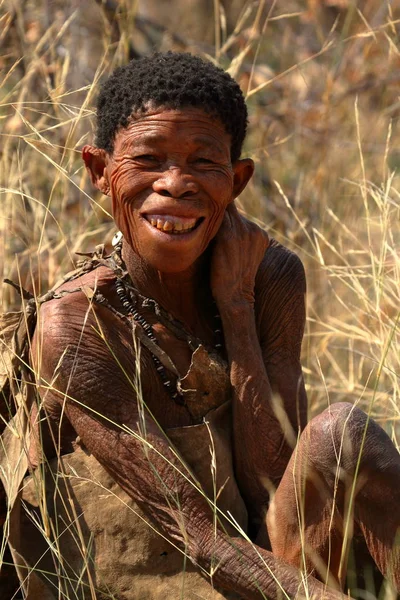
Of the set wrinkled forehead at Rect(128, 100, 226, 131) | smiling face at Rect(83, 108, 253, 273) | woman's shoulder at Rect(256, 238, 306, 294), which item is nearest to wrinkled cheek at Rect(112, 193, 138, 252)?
smiling face at Rect(83, 108, 253, 273)

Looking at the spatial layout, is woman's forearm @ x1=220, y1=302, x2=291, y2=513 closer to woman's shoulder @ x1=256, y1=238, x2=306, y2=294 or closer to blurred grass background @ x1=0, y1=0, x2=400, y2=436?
woman's shoulder @ x1=256, y1=238, x2=306, y2=294

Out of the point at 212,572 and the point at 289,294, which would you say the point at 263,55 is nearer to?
the point at 289,294

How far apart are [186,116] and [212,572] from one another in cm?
130

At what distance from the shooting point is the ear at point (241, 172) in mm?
3742

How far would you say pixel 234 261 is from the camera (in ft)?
12.4

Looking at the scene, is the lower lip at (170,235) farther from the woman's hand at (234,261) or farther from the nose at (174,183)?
the woman's hand at (234,261)

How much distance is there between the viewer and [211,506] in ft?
11.3

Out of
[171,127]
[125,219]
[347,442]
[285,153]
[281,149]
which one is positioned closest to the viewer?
[347,442]

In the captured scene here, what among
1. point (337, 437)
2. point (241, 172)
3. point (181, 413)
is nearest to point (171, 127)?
point (241, 172)

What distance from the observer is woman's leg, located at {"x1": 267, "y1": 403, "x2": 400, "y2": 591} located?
130 inches

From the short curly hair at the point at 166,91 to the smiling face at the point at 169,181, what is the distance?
0.03m

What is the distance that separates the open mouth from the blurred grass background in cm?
124

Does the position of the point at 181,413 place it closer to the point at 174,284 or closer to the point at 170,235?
the point at 174,284

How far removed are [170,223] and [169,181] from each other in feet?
0.40
